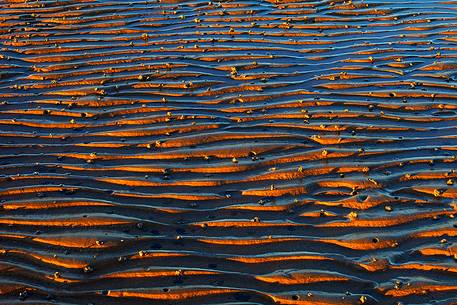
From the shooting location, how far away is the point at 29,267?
4.18m

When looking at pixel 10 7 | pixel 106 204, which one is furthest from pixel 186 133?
pixel 10 7

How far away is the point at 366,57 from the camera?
279 inches

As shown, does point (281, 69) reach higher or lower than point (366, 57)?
lower

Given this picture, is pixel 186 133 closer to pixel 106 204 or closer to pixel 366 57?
pixel 106 204

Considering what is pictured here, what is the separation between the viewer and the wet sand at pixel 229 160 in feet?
13.4

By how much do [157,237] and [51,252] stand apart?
2.80 feet

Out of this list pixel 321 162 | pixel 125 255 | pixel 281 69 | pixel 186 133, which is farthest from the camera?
pixel 281 69

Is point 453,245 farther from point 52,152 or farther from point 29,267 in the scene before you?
point 52,152

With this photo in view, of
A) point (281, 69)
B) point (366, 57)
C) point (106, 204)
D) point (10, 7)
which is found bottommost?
point (106, 204)

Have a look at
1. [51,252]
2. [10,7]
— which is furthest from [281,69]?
[10,7]

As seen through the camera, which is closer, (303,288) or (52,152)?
(303,288)

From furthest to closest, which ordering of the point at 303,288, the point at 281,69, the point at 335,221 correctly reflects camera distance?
1. the point at 281,69
2. the point at 335,221
3. the point at 303,288

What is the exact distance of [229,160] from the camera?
524 cm

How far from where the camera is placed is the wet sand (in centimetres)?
409
